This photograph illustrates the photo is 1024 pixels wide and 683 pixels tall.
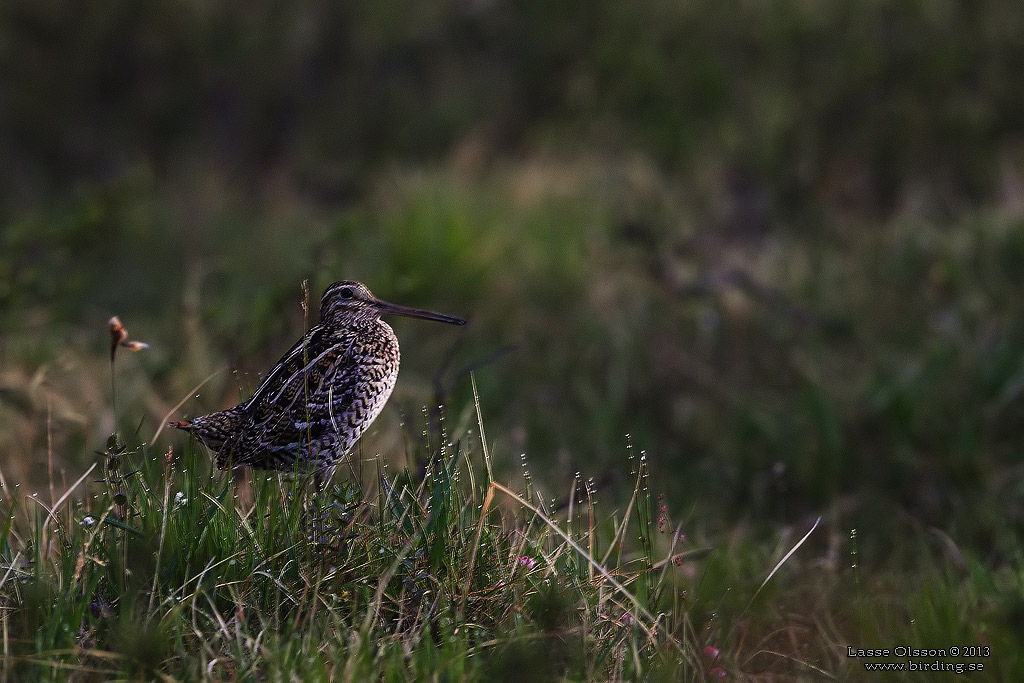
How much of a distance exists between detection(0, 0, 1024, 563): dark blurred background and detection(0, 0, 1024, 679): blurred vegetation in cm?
3

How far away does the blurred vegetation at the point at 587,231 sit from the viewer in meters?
5.89

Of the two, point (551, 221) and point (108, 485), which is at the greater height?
point (108, 485)

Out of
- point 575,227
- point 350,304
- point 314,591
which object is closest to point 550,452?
point 575,227

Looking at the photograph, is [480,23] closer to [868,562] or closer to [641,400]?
[641,400]

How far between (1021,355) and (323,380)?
14.9ft

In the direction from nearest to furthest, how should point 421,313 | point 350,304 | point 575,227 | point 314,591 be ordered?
point 314,591, point 421,313, point 350,304, point 575,227

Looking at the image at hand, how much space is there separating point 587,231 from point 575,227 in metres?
0.09

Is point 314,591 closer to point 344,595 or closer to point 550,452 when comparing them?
point 344,595

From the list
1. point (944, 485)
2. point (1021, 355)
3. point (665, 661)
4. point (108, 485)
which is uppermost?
point (108, 485)

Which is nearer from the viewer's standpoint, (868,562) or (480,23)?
(868,562)

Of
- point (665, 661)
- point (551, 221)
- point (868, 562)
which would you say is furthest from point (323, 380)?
point (551, 221)

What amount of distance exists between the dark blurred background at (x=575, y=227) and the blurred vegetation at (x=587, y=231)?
1.1 inches

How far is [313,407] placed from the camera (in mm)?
2920

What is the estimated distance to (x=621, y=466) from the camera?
241 inches
